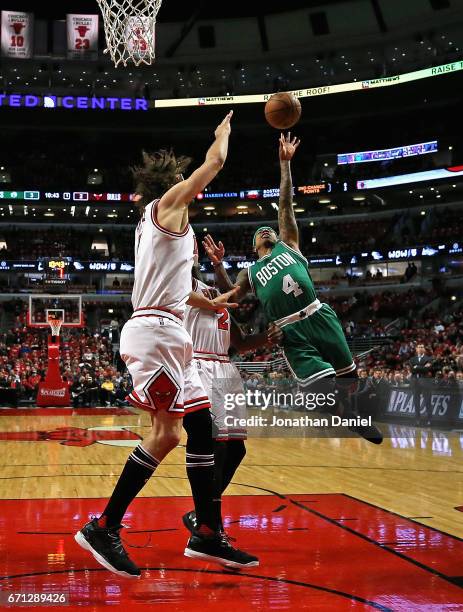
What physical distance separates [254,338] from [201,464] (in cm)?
160

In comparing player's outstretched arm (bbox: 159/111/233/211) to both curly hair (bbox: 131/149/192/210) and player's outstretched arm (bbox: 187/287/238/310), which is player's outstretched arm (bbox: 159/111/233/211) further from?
player's outstretched arm (bbox: 187/287/238/310)

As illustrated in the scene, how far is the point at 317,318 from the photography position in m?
5.41

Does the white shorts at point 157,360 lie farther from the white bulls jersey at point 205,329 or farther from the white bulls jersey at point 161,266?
the white bulls jersey at point 205,329

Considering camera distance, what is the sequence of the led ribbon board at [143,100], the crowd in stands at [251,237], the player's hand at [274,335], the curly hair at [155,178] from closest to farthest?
Result: the curly hair at [155,178] → the player's hand at [274,335] → the crowd in stands at [251,237] → the led ribbon board at [143,100]

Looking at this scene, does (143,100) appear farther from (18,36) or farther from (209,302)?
(209,302)

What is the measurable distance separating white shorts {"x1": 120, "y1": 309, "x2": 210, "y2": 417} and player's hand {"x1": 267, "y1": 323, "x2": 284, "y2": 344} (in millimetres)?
1103

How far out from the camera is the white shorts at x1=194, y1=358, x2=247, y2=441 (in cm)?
534

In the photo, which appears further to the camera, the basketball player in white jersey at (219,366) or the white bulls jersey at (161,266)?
the basketball player in white jersey at (219,366)

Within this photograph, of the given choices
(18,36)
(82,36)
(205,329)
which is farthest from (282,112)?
(18,36)

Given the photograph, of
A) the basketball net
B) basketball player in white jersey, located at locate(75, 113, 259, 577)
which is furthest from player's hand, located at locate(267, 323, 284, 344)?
the basketball net

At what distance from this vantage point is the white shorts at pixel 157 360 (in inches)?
163

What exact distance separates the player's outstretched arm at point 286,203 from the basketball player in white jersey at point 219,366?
0.70 m

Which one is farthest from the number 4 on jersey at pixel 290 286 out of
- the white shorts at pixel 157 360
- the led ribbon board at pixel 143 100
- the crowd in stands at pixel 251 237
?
the led ribbon board at pixel 143 100

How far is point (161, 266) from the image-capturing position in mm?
4266
